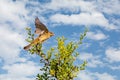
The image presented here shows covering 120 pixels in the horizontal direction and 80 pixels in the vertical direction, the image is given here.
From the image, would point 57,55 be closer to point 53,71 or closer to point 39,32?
point 53,71

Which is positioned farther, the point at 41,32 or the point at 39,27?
the point at 41,32

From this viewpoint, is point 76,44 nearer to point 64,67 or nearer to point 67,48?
point 67,48

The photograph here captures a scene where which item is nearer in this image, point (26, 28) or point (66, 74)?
point (66, 74)

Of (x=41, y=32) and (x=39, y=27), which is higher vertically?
(x=39, y=27)

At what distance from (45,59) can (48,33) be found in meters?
2.50

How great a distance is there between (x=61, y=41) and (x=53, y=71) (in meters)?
2.47

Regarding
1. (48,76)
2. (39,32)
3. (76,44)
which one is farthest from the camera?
(76,44)

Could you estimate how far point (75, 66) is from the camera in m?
20.0

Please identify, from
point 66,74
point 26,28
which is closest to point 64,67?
point 66,74

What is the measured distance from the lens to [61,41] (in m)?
20.8

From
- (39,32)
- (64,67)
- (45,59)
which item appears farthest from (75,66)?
(39,32)

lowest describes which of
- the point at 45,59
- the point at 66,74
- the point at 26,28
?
the point at 66,74

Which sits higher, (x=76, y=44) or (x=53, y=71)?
(x=76, y=44)

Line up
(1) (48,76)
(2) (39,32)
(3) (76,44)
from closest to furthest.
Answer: (2) (39,32)
(1) (48,76)
(3) (76,44)
